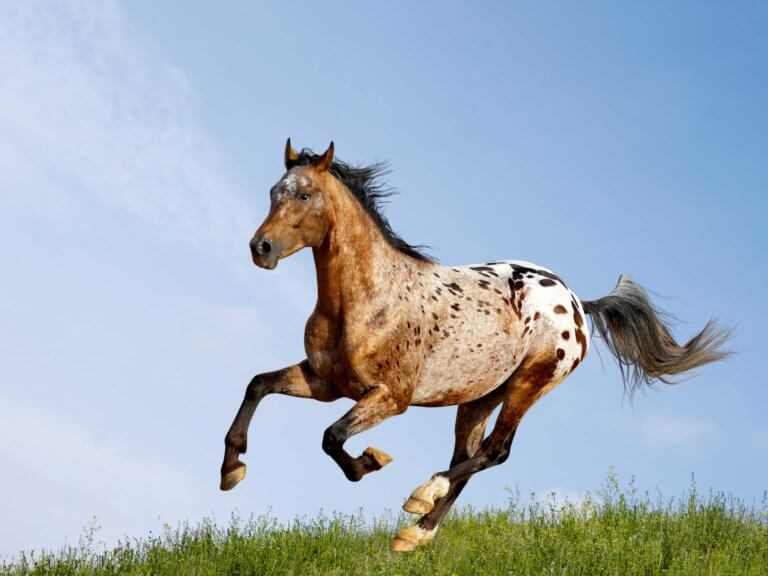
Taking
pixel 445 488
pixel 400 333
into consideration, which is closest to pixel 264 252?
pixel 400 333

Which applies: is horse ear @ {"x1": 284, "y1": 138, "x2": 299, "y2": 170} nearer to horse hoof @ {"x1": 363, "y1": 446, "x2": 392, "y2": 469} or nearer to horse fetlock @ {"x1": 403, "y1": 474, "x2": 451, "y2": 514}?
horse hoof @ {"x1": 363, "y1": 446, "x2": 392, "y2": 469}

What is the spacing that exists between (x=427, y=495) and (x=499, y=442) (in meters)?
0.94

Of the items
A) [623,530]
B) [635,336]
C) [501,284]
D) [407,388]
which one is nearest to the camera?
[407,388]

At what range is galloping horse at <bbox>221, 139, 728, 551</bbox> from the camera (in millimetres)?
7281

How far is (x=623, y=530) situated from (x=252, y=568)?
351cm

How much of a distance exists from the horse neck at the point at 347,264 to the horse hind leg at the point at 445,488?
5.25 feet

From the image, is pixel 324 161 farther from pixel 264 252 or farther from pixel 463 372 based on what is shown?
pixel 463 372

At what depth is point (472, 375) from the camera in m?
7.96

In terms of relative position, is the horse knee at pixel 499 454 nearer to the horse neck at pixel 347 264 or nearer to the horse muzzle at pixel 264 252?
the horse neck at pixel 347 264

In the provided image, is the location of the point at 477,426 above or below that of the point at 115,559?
above

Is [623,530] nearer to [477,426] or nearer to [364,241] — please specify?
[477,426]

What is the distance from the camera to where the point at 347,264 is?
746 centimetres

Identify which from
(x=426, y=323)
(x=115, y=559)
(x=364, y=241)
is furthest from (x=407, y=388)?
(x=115, y=559)

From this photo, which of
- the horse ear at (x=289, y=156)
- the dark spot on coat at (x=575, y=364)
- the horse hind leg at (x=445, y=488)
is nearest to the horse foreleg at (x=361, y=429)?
the horse hind leg at (x=445, y=488)
